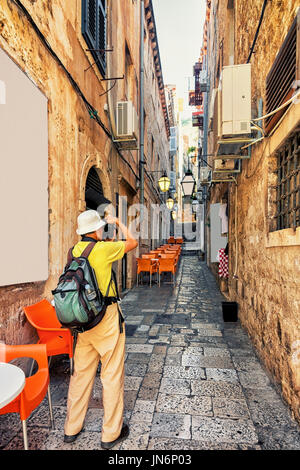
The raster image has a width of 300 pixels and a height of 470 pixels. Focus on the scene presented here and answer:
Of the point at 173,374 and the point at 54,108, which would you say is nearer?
the point at 173,374

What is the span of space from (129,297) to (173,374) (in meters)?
4.69

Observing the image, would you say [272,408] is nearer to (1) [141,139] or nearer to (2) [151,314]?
(2) [151,314]

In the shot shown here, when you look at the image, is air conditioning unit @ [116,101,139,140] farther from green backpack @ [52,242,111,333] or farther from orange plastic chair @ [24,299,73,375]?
green backpack @ [52,242,111,333]

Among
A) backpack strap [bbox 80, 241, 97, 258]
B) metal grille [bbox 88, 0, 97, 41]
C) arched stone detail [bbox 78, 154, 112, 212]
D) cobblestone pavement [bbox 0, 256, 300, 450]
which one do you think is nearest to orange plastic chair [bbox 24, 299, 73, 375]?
cobblestone pavement [bbox 0, 256, 300, 450]

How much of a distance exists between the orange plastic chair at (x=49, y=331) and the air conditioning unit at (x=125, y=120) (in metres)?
4.72

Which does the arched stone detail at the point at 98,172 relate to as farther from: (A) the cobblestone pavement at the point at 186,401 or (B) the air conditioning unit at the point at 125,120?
(A) the cobblestone pavement at the point at 186,401

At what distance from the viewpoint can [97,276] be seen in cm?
224

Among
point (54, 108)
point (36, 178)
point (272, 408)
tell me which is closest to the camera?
point (272, 408)

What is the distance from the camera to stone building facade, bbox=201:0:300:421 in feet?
9.01

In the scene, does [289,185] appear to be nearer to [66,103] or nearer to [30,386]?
[30,386]

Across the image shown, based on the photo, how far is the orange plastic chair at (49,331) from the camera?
308 centimetres

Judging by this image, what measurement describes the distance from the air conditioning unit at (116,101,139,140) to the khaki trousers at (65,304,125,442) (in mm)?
5447

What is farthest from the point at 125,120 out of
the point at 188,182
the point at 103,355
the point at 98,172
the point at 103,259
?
the point at 103,355
